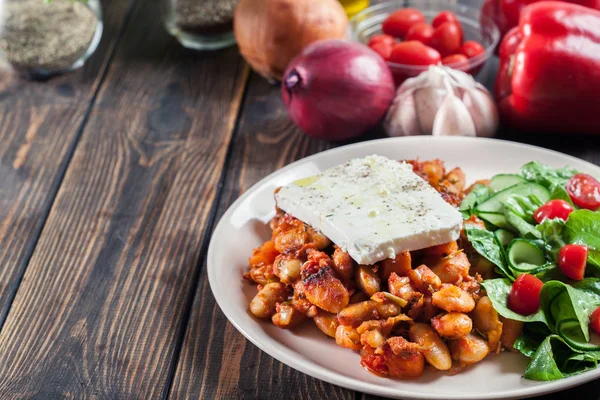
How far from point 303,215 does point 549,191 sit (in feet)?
2.47

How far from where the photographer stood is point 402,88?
293 cm

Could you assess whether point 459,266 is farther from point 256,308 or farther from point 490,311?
point 256,308

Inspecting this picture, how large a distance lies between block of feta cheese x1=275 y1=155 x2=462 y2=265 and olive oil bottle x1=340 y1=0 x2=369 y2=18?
1544 mm

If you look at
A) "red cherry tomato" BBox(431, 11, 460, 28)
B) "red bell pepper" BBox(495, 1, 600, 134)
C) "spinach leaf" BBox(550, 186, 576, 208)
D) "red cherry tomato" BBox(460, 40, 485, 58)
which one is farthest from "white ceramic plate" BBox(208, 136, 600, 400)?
"red cherry tomato" BBox(431, 11, 460, 28)

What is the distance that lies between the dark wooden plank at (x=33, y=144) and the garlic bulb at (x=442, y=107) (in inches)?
51.1

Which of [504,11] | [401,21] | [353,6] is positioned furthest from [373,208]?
[353,6]

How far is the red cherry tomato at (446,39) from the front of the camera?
10.6 ft

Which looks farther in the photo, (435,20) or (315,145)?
(435,20)

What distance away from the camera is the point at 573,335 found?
1.87 meters

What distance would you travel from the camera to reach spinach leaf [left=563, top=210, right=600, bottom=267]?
204 cm

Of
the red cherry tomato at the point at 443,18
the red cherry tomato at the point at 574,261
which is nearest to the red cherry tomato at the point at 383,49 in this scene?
the red cherry tomato at the point at 443,18

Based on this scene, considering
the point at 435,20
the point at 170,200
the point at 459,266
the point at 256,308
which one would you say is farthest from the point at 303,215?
the point at 435,20

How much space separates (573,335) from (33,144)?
2172 mm

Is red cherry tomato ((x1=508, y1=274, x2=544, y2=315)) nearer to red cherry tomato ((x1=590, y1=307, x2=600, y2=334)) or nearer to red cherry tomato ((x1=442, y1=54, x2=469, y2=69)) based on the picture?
red cherry tomato ((x1=590, y1=307, x2=600, y2=334))
